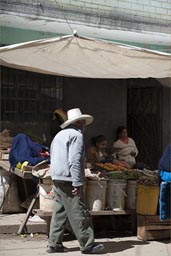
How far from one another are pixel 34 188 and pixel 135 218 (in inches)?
77.8

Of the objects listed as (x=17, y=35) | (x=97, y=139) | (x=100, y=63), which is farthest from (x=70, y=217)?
(x=17, y=35)

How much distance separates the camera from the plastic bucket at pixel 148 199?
278 inches

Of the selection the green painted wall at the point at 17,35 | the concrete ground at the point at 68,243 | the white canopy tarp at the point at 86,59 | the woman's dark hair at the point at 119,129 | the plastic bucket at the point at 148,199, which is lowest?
the concrete ground at the point at 68,243

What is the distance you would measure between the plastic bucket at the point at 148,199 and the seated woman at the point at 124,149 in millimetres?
2366

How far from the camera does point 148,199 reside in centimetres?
705

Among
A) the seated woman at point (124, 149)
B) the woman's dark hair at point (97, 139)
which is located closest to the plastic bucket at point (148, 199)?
the woman's dark hair at point (97, 139)

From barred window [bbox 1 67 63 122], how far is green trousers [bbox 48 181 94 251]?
3190mm

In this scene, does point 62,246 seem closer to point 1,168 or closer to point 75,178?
point 75,178

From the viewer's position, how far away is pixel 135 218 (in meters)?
7.48

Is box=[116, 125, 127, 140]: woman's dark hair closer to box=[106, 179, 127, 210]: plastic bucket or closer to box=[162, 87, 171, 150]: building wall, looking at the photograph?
box=[162, 87, 171, 150]: building wall

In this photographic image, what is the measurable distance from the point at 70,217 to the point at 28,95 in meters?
3.74

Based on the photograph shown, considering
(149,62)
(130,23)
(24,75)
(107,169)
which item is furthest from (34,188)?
(130,23)

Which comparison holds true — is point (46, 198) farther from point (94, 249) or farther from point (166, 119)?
point (166, 119)

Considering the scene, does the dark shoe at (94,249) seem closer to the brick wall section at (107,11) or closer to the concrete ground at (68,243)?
the concrete ground at (68,243)
